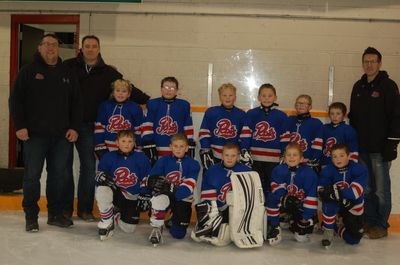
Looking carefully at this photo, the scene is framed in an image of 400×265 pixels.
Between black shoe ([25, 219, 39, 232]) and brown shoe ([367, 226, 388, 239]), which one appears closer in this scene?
black shoe ([25, 219, 39, 232])

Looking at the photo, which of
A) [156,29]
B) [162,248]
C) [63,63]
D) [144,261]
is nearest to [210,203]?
[162,248]

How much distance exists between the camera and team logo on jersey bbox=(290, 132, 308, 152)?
3.30m

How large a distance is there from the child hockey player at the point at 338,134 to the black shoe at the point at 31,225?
2015 mm

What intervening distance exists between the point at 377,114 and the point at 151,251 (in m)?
1.81

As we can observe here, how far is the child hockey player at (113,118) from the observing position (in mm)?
3289

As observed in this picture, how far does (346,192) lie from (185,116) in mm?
1219

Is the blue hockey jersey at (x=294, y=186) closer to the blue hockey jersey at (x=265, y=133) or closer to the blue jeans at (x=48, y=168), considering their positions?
the blue hockey jersey at (x=265, y=133)

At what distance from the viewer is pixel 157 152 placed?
330 cm

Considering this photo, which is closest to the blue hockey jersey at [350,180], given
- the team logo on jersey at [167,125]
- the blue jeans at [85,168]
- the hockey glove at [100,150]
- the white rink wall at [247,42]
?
the team logo on jersey at [167,125]

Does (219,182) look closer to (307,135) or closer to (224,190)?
(224,190)

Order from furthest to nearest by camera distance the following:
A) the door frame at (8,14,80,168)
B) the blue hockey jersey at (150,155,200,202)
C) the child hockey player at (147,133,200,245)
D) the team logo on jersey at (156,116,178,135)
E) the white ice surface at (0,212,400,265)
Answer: the door frame at (8,14,80,168), the team logo on jersey at (156,116,178,135), the blue hockey jersey at (150,155,200,202), the child hockey player at (147,133,200,245), the white ice surface at (0,212,400,265)

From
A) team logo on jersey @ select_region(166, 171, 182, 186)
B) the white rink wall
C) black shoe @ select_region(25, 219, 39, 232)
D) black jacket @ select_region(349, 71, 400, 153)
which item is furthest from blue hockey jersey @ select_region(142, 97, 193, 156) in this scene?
the white rink wall

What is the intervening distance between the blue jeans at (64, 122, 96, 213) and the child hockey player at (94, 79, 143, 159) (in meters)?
0.06

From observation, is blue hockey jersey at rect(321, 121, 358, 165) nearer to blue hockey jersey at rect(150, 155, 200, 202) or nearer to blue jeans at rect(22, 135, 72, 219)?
blue hockey jersey at rect(150, 155, 200, 202)
